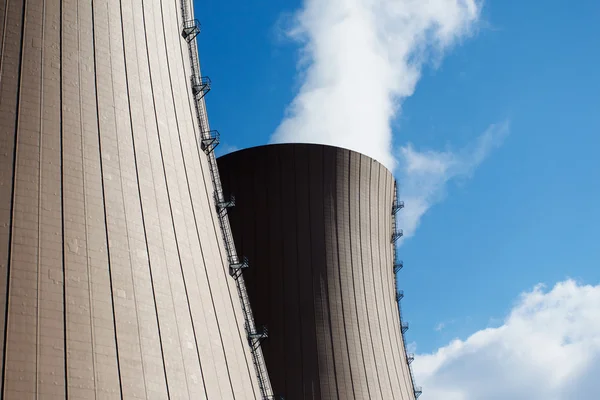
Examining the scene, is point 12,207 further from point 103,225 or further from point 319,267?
point 319,267

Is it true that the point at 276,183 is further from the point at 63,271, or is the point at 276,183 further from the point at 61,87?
the point at 63,271

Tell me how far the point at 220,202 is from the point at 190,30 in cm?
288

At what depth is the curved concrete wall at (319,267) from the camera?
14.9 meters

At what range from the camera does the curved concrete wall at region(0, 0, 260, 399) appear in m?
6.98

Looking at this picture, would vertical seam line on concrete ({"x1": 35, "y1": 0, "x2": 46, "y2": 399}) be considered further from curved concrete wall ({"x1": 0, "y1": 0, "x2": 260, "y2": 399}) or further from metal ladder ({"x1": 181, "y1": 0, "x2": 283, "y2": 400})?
metal ladder ({"x1": 181, "y1": 0, "x2": 283, "y2": 400})

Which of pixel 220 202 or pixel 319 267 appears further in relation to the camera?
pixel 319 267

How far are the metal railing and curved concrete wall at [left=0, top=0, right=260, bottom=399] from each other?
2.24 ft

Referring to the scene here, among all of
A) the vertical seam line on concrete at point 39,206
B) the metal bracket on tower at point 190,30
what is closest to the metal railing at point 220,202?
the metal bracket on tower at point 190,30

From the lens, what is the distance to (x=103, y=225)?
7.93m

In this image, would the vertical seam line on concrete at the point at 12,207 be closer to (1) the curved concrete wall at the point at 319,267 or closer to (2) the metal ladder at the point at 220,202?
(2) the metal ladder at the point at 220,202

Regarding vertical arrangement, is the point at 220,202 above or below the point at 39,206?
above

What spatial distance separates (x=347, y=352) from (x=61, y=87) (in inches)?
332

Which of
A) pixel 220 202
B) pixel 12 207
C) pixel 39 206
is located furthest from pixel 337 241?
pixel 12 207

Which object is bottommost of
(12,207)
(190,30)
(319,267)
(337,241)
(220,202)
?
(12,207)
